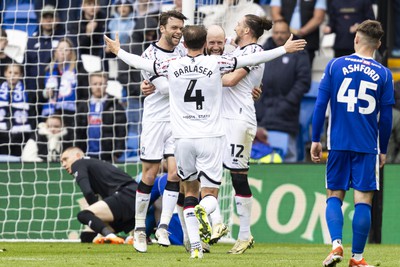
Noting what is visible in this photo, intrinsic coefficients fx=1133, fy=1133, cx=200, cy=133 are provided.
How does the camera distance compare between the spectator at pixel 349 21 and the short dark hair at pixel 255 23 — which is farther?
the spectator at pixel 349 21

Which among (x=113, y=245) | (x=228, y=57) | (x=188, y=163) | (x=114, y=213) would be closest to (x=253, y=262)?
(x=188, y=163)

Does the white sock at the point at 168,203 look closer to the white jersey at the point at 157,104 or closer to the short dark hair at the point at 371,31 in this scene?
the white jersey at the point at 157,104

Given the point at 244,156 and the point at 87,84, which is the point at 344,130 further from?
the point at 87,84

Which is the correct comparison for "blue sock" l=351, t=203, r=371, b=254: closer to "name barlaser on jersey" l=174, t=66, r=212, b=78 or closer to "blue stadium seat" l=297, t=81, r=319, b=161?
"name barlaser on jersey" l=174, t=66, r=212, b=78

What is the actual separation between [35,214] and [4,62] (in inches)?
90.6

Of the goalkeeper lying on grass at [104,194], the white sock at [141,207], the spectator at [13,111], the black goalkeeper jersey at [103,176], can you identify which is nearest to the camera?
the white sock at [141,207]

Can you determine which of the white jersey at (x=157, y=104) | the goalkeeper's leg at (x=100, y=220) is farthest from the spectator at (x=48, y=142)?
the white jersey at (x=157, y=104)

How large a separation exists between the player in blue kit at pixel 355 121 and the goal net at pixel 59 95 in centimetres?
642

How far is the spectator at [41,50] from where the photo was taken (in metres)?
16.7

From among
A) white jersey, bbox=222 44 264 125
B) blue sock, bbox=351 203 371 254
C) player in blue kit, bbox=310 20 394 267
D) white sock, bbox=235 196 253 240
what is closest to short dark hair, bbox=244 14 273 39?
white jersey, bbox=222 44 264 125

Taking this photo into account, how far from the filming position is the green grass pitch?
9836mm

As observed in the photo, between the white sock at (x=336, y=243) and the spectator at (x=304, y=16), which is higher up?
the spectator at (x=304, y=16)

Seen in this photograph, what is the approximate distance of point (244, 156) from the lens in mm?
11867

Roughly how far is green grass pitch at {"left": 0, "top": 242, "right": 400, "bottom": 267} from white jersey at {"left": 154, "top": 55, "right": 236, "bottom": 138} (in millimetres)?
1213
